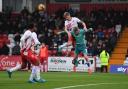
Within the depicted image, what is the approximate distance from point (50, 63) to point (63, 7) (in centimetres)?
1023

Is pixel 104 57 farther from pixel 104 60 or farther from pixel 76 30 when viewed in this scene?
pixel 76 30

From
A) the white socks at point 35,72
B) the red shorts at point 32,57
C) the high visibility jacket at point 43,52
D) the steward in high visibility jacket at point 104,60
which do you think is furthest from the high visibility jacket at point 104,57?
the red shorts at point 32,57

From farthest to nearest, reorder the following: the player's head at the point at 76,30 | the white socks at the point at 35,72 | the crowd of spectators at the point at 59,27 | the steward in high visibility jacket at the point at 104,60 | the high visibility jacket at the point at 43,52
→ the crowd of spectators at the point at 59,27, the steward in high visibility jacket at the point at 104,60, the high visibility jacket at the point at 43,52, the player's head at the point at 76,30, the white socks at the point at 35,72

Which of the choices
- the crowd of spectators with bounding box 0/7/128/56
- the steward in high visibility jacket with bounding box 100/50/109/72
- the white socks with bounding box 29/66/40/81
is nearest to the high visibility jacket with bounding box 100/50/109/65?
the steward in high visibility jacket with bounding box 100/50/109/72

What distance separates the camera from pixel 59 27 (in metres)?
41.9

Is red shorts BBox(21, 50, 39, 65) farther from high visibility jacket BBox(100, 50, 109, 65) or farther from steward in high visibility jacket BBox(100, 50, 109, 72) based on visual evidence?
high visibility jacket BBox(100, 50, 109, 65)

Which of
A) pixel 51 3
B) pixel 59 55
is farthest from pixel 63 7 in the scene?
pixel 59 55

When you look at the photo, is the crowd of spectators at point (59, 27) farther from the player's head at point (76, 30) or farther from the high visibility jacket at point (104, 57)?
the player's head at point (76, 30)

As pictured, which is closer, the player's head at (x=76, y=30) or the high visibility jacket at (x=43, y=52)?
the player's head at (x=76, y=30)

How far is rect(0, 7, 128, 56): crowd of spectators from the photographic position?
38688 millimetres

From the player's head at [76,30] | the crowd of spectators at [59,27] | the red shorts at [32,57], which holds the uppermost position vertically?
the crowd of spectators at [59,27]

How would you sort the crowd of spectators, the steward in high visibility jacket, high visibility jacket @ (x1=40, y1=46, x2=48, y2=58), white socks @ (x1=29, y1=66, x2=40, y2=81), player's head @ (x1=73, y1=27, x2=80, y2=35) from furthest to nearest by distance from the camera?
the crowd of spectators, the steward in high visibility jacket, high visibility jacket @ (x1=40, y1=46, x2=48, y2=58), player's head @ (x1=73, y1=27, x2=80, y2=35), white socks @ (x1=29, y1=66, x2=40, y2=81)

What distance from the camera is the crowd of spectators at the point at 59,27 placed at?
1523 inches

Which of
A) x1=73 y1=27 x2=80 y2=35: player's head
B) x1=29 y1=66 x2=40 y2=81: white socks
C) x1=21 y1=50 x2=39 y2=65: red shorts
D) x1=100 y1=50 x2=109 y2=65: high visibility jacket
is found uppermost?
x1=73 y1=27 x2=80 y2=35: player's head
